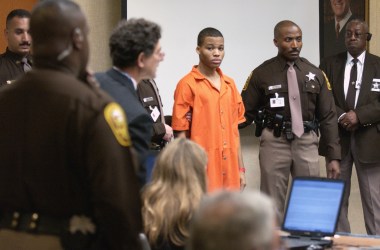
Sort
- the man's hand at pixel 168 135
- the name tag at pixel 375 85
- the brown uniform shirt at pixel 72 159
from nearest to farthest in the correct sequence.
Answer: the brown uniform shirt at pixel 72 159 → the man's hand at pixel 168 135 → the name tag at pixel 375 85

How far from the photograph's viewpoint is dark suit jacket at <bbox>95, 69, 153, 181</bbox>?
2.99 metres

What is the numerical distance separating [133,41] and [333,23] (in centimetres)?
451

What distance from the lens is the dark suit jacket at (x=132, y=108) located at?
9.82 ft

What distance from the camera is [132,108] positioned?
3088mm

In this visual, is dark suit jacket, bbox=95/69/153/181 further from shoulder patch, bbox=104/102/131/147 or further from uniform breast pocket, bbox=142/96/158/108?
uniform breast pocket, bbox=142/96/158/108

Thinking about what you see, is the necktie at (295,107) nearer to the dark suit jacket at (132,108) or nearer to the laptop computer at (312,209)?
the laptop computer at (312,209)

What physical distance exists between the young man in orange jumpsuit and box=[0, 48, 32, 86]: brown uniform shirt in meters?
1.14

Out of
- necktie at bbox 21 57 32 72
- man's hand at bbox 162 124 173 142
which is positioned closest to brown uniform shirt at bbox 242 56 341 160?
man's hand at bbox 162 124 173 142

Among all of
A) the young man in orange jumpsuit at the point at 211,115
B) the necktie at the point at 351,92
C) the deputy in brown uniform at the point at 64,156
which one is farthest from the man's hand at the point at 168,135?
the deputy in brown uniform at the point at 64,156

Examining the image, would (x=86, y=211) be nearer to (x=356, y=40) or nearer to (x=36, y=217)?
(x=36, y=217)

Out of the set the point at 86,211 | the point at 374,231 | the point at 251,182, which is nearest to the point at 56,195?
the point at 86,211

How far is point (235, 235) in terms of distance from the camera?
1.69 m

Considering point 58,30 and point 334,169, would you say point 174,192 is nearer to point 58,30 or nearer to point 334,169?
point 58,30

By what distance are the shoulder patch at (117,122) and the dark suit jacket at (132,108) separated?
0.32 metres
